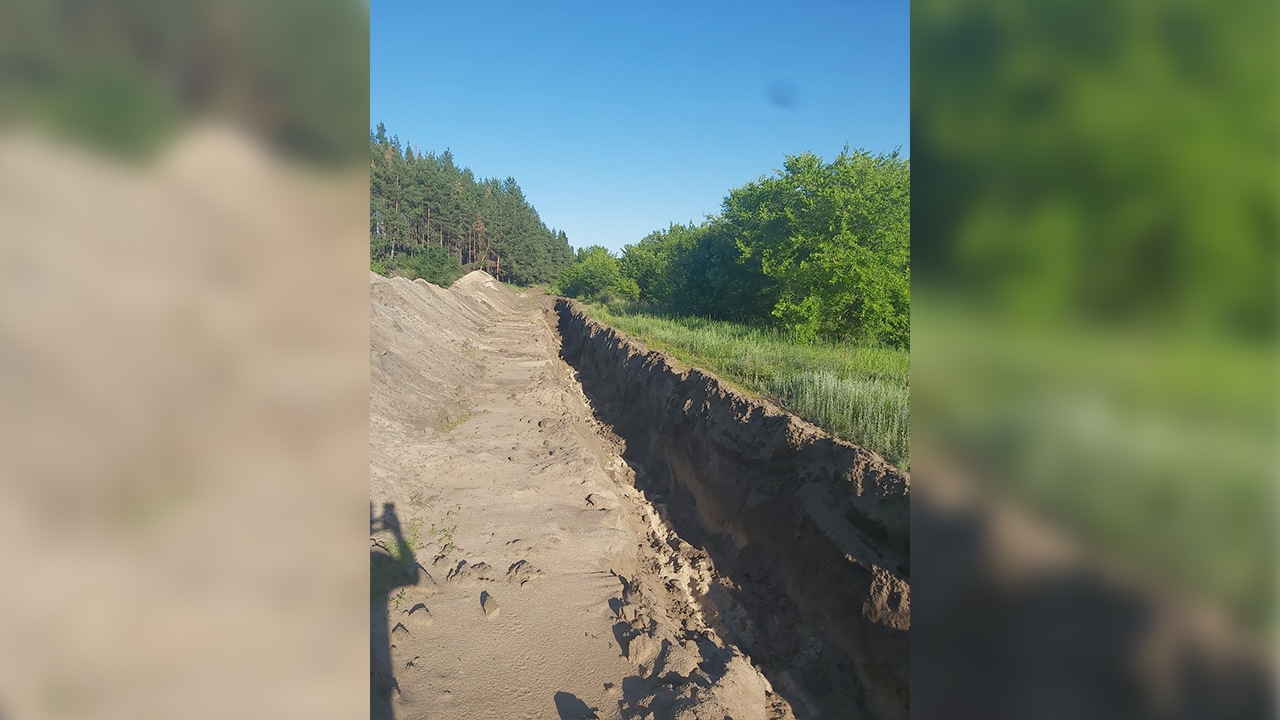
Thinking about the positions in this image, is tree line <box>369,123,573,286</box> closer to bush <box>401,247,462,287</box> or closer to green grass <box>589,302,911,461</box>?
bush <box>401,247,462,287</box>

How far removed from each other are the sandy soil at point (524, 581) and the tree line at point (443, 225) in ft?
66.2

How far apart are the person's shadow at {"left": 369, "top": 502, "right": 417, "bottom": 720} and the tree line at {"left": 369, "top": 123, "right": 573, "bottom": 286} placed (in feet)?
77.6

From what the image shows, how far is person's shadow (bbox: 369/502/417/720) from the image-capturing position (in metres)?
4.41

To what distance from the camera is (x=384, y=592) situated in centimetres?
586

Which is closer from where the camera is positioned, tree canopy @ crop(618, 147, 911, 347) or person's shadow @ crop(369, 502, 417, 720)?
person's shadow @ crop(369, 502, 417, 720)
